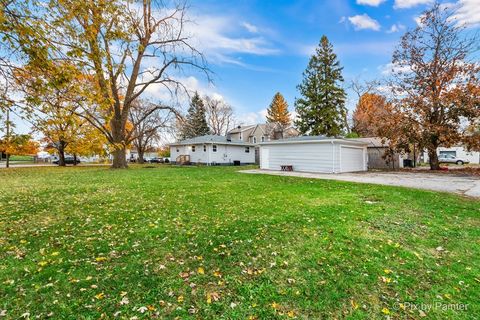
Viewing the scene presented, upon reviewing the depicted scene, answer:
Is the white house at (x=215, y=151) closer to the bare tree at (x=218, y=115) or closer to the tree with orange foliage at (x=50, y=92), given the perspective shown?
the bare tree at (x=218, y=115)

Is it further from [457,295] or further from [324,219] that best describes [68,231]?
[457,295]

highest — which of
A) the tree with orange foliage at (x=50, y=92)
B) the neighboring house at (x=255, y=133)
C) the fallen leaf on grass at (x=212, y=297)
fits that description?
the neighboring house at (x=255, y=133)

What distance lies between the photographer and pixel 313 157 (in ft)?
63.6

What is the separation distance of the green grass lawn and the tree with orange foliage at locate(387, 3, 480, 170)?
15025mm

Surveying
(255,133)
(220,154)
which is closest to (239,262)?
(220,154)

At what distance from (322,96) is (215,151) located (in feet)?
56.0

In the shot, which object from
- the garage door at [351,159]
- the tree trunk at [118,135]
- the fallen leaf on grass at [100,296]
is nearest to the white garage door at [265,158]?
the garage door at [351,159]

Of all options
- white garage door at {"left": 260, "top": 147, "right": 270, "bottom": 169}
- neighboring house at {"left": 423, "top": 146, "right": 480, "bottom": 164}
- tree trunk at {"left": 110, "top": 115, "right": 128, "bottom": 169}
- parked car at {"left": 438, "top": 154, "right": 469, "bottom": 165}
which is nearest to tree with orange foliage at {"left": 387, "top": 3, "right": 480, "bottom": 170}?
white garage door at {"left": 260, "top": 147, "right": 270, "bottom": 169}

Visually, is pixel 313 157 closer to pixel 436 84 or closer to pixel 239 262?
pixel 436 84

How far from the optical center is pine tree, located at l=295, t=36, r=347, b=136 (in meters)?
34.9

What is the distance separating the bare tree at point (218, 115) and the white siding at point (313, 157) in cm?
2822

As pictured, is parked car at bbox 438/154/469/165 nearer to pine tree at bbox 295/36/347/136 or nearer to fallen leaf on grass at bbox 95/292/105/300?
pine tree at bbox 295/36/347/136

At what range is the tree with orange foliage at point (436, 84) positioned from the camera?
18344 mm

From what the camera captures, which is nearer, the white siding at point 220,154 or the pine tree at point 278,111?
the white siding at point 220,154
